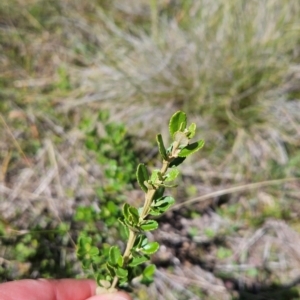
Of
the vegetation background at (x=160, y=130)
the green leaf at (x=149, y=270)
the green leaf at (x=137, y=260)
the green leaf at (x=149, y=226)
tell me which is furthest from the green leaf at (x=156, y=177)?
the vegetation background at (x=160, y=130)

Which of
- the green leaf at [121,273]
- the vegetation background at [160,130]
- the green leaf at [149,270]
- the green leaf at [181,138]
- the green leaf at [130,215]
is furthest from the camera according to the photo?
the vegetation background at [160,130]

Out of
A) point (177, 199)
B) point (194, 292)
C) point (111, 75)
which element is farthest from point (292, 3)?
point (194, 292)

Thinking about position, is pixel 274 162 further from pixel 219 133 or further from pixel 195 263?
pixel 195 263

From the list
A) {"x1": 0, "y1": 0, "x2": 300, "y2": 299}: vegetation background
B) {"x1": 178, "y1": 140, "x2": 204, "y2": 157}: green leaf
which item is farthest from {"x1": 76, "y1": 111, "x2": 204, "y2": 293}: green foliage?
{"x1": 0, "y1": 0, "x2": 300, "y2": 299}: vegetation background

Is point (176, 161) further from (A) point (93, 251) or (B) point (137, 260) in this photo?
(A) point (93, 251)

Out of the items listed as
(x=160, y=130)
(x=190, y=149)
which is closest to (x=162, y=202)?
(x=190, y=149)

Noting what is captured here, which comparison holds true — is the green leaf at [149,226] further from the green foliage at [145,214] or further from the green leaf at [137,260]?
the green leaf at [137,260]
